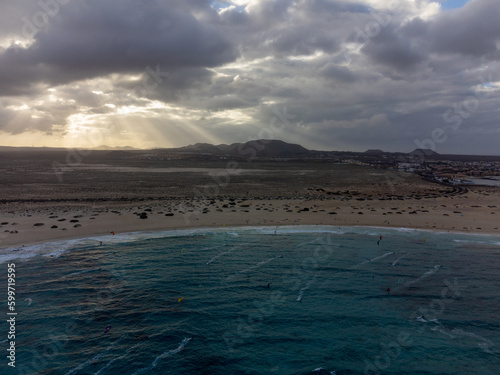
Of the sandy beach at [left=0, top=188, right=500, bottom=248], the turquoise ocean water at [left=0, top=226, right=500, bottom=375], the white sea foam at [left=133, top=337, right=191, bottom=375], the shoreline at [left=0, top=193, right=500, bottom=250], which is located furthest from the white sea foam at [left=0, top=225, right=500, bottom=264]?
the white sea foam at [left=133, top=337, right=191, bottom=375]

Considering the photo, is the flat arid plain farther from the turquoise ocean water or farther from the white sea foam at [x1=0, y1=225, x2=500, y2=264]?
the turquoise ocean water

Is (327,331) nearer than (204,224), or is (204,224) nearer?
(327,331)

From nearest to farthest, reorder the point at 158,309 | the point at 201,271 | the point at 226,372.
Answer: the point at 226,372 → the point at 158,309 → the point at 201,271

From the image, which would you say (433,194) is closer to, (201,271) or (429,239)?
(429,239)

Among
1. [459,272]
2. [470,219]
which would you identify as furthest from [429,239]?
[470,219]

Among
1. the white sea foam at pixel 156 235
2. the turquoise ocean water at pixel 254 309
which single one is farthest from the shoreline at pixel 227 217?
the turquoise ocean water at pixel 254 309
